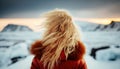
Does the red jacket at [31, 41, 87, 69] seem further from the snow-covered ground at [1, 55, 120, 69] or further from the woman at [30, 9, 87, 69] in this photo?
the snow-covered ground at [1, 55, 120, 69]

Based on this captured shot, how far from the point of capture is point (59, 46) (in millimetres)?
1272

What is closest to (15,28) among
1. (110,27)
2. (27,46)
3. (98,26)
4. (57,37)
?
(27,46)

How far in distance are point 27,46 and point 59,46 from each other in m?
1.59

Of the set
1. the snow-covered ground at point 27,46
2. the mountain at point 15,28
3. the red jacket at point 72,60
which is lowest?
the snow-covered ground at point 27,46

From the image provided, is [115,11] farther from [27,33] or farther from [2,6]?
[2,6]

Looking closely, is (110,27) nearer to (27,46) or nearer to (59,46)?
(27,46)

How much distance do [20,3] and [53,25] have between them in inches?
68.6

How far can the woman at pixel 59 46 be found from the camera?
128 centimetres

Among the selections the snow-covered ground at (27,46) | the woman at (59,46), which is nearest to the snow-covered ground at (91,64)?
the snow-covered ground at (27,46)

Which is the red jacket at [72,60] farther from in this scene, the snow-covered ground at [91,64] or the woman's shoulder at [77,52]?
the snow-covered ground at [91,64]

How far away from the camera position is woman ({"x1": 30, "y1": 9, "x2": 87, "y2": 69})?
128cm

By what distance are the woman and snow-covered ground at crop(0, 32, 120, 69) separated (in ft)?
4.87

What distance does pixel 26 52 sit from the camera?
2.82 meters

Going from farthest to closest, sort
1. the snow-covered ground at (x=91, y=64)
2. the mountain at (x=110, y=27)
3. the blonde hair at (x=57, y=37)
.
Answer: the mountain at (x=110, y=27), the snow-covered ground at (x=91, y=64), the blonde hair at (x=57, y=37)
